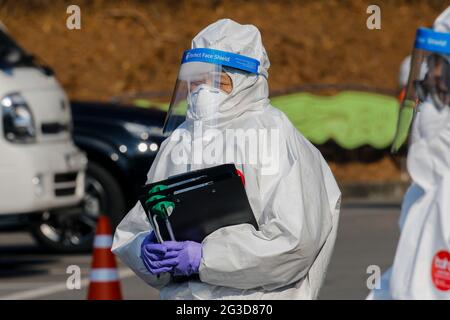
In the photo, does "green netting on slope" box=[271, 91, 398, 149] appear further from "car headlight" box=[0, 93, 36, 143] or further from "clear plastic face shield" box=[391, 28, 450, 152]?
"clear plastic face shield" box=[391, 28, 450, 152]

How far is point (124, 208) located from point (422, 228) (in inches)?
369

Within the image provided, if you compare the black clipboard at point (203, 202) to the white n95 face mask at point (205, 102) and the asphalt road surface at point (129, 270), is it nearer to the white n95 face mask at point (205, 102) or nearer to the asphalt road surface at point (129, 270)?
the white n95 face mask at point (205, 102)

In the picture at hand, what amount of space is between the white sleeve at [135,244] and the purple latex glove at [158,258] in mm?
106

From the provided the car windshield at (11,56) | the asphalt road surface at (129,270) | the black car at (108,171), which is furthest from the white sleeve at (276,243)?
the black car at (108,171)

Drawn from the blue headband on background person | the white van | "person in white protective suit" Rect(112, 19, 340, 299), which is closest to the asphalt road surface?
the white van

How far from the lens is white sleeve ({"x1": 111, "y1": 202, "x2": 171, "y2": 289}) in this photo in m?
4.69

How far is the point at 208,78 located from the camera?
4.71 meters

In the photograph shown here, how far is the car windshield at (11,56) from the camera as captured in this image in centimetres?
1128

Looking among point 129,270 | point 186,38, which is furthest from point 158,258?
point 186,38

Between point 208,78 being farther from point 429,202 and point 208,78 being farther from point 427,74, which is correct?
point 429,202

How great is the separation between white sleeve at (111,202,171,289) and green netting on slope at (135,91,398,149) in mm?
16724

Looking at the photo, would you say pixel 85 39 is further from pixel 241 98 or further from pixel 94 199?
pixel 241 98

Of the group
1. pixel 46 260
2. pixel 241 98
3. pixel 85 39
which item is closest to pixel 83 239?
pixel 46 260

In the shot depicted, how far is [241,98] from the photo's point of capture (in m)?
4.66
